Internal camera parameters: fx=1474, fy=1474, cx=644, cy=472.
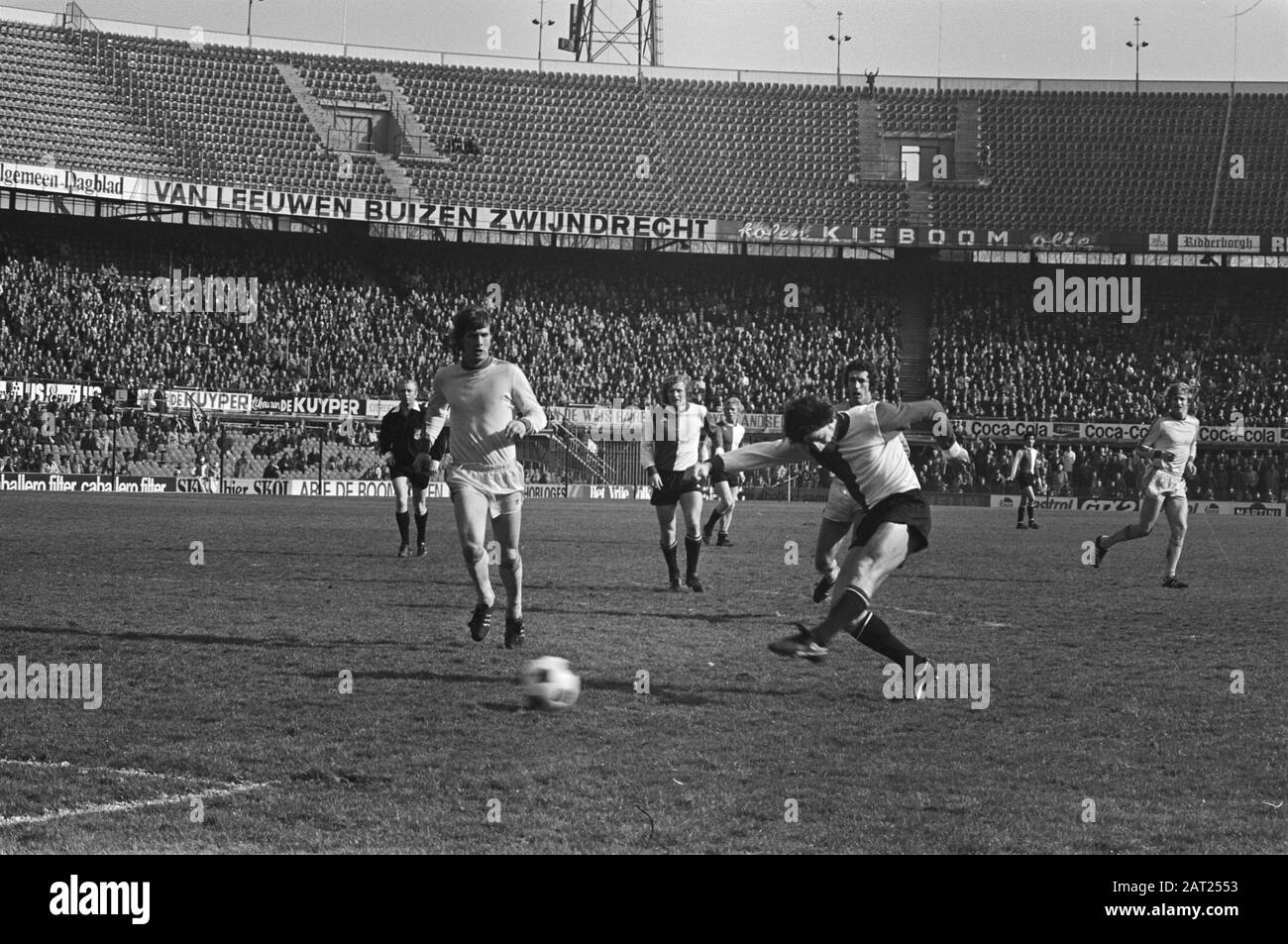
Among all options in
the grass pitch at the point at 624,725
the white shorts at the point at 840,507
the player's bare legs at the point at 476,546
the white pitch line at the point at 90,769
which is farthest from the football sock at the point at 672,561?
the white pitch line at the point at 90,769

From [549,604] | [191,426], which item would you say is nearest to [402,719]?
[549,604]

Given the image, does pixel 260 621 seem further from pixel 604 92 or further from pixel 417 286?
pixel 604 92

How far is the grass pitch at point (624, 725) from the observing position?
19.9ft

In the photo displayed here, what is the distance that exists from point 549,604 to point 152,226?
42084 mm

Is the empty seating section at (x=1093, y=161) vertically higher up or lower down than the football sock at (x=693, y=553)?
higher up

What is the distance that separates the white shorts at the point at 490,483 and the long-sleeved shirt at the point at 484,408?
0.05m

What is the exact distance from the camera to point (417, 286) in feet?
177

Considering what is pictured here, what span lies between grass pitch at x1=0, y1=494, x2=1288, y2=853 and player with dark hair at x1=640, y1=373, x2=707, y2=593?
621mm

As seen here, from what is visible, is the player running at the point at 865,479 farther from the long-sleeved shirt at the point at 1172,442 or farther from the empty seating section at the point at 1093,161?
the empty seating section at the point at 1093,161

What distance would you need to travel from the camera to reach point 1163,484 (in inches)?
715

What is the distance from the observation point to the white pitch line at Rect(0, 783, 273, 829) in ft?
19.6

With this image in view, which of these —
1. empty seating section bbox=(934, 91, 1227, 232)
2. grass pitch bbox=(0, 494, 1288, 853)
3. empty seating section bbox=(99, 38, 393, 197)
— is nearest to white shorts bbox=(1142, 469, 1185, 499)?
grass pitch bbox=(0, 494, 1288, 853)

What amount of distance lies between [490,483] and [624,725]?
3641 millimetres

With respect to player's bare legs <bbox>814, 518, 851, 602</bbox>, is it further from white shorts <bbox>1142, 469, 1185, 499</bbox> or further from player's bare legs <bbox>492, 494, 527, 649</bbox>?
white shorts <bbox>1142, 469, 1185, 499</bbox>
